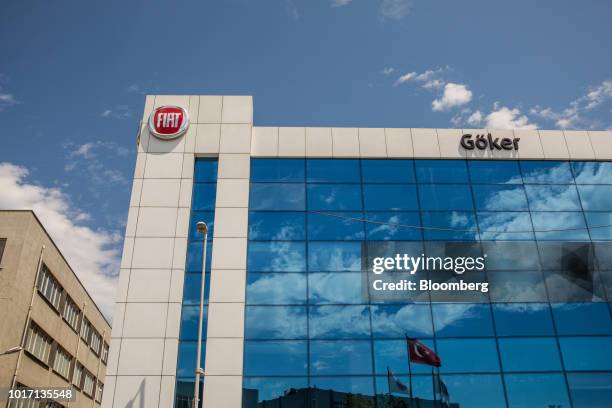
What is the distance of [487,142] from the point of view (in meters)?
29.4

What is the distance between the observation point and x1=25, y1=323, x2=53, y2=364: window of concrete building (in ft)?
125

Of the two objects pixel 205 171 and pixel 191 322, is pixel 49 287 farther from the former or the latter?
pixel 191 322

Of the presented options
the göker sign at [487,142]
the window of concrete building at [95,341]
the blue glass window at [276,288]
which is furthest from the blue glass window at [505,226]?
the window of concrete building at [95,341]

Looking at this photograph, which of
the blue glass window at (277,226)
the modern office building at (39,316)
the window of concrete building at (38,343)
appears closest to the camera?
the blue glass window at (277,226)

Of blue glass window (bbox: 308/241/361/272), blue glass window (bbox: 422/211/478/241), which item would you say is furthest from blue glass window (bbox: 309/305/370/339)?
blue glass window (bbox: 422/211/478/241)

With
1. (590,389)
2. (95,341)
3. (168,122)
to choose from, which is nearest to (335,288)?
(590,389)

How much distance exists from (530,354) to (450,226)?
7157mm

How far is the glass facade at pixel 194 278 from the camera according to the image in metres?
23.2

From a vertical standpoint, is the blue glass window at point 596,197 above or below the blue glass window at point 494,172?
A: below

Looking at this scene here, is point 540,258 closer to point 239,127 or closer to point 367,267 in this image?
point 367,267

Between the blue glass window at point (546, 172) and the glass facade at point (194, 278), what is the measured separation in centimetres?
1715

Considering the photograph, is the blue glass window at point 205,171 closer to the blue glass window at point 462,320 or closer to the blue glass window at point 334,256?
the blue glass window at point 334,256

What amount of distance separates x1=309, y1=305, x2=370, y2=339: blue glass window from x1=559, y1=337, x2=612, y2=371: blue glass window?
9.40 m

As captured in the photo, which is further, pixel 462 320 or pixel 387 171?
pixel 387 171
